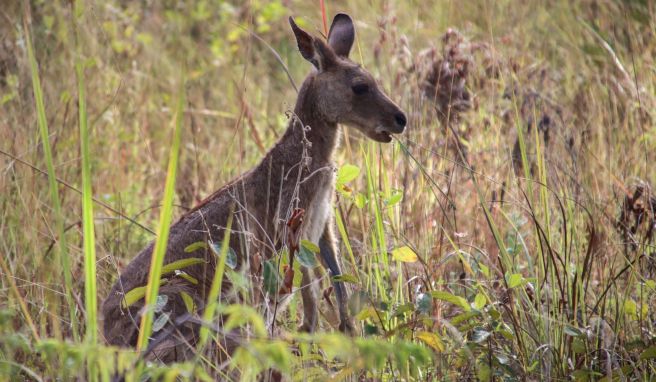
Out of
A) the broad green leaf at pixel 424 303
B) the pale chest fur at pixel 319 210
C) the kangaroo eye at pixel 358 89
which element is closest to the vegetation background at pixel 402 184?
the broad green leaf at pixel 424 303

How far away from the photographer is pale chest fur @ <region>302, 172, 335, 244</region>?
4.18m

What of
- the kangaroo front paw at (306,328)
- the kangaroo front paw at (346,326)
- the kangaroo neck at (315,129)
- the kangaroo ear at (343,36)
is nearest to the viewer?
the kangaroo front paw at (346,326)

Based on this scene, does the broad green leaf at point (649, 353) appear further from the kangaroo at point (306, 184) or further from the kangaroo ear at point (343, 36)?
the kangaroo ear at point (343, 36)

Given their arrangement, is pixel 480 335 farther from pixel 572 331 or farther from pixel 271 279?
pixel 271 279

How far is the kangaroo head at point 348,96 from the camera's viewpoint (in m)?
4.35

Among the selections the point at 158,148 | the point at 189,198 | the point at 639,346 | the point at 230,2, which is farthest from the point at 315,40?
the point at 230,2

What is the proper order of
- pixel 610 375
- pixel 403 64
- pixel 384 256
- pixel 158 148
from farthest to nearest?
1. pixel 158 148
2. pixel 403 64
3. pixel 384 256
4. pixel 610 375

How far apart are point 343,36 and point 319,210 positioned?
99cm

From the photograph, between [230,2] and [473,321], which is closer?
[473,321]

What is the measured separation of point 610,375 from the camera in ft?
9.76

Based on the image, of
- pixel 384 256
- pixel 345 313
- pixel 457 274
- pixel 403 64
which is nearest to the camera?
pixel 384 256

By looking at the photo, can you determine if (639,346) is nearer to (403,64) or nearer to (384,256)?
(384,256)

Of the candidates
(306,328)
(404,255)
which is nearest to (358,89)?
(306,328)

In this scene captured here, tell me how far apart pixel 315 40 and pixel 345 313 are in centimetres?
129
